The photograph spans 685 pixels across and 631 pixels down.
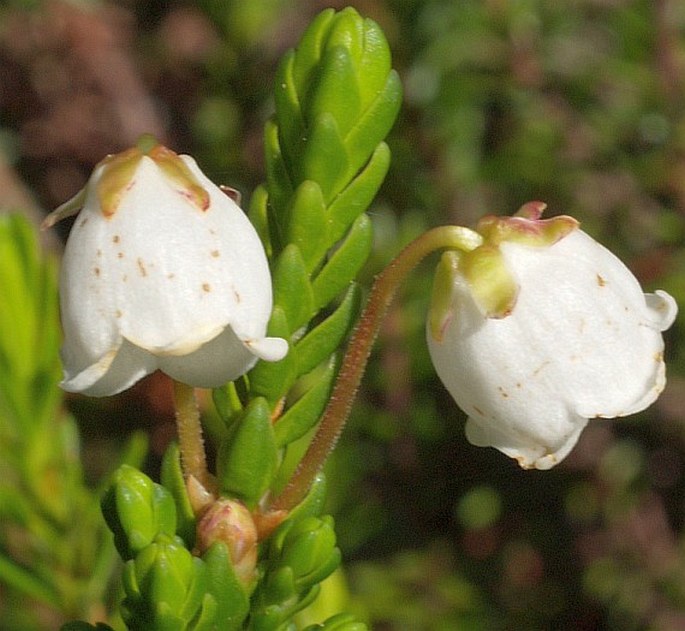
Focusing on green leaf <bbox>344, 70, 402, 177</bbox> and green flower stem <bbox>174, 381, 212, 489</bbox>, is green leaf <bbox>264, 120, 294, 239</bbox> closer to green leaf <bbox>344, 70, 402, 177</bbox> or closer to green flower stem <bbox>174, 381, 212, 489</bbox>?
green leaf <bbox>344, 70, 402, 177</bbox>

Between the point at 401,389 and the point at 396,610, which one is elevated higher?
the point at 401,389

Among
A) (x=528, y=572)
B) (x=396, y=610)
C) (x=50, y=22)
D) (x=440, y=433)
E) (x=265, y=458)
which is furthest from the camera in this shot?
(x=50, y=22)

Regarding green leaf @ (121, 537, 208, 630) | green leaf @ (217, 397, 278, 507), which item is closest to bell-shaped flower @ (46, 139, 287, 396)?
green leaf @ (217, 397, 278, 507)

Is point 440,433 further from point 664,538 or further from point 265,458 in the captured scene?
point 265,458

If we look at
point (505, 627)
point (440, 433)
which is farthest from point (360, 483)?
point (505, 627)

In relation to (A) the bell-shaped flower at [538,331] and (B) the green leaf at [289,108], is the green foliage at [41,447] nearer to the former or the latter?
(B) the green leaf at [289,108]
